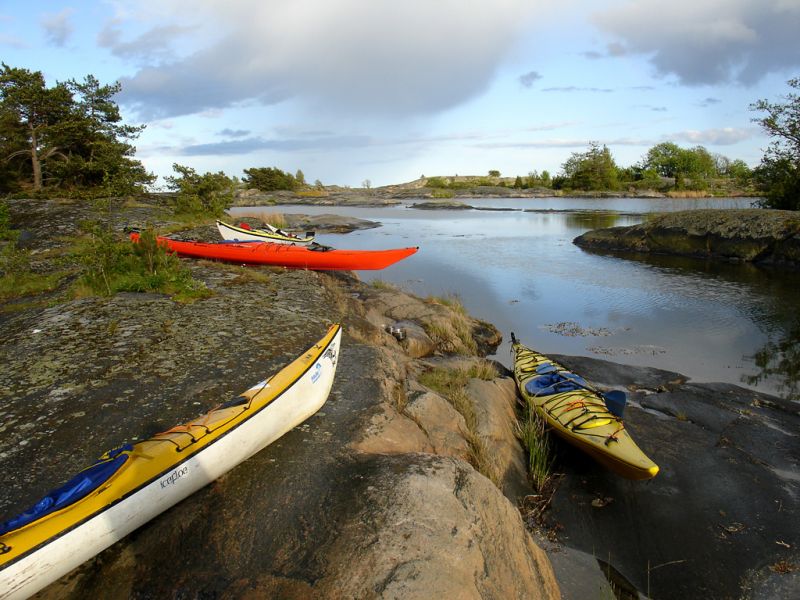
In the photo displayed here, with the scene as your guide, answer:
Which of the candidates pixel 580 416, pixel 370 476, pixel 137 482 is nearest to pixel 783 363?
pixel 580 416

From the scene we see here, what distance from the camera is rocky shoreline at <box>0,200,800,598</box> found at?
3.64 metres

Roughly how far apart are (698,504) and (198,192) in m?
26.5

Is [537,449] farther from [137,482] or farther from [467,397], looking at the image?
[137,482]

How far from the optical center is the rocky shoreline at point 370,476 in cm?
364

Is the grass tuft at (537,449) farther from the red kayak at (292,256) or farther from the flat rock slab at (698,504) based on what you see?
the red kayak at (292,256)

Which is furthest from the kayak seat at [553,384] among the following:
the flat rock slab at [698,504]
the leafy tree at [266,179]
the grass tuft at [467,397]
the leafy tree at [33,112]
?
the leafy tree at [266,179]

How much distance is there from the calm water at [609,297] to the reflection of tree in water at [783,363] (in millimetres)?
209

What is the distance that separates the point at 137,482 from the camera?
3.62 meters

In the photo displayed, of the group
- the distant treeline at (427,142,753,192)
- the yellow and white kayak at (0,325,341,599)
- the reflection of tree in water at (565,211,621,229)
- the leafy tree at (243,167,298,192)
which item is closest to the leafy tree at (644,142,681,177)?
the distant treeline at (427,142,753,192)

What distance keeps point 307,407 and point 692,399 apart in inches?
315

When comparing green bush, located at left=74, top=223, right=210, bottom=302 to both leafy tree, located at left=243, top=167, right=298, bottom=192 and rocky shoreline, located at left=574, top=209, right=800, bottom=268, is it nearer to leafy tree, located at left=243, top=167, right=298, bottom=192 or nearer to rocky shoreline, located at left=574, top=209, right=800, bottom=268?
rocky shoreline, located at left=574, top=209, right=800, bottom=268

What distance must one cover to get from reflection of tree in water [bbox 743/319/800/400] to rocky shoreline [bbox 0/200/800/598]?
1.16 m

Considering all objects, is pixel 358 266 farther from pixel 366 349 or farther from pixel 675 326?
pixel 675 326

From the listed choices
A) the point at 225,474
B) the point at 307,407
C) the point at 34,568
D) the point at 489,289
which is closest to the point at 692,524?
the point at 307,407
